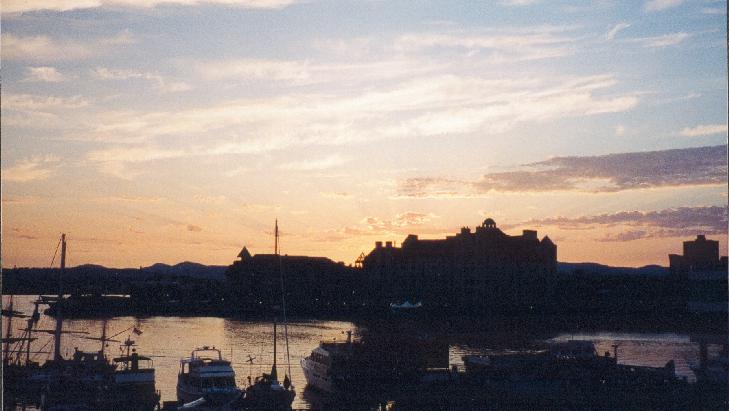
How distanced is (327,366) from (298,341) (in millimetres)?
25498

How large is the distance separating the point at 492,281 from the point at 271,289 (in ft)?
99.9

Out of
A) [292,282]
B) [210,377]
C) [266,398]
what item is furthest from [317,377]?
[292,282]

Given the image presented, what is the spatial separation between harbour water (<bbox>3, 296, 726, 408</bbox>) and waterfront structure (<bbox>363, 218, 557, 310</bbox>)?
816cm

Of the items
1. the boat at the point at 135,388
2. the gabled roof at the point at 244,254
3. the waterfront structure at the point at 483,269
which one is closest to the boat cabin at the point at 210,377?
the boat at the point at 135,388

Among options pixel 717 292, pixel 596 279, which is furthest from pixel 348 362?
pixel 596 279

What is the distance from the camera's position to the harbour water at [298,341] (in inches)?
1587

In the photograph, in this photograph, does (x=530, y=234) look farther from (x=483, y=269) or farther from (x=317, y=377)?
(x=317, y=377)

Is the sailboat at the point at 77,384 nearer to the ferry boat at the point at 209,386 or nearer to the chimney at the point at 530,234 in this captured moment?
the ferry boat at the point at 209,386

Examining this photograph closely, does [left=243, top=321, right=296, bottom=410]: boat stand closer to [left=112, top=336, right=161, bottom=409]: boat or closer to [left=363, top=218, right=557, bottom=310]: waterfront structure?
[left=112, top=336, right=161, bottom=409]: boat

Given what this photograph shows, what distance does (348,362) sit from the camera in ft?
100

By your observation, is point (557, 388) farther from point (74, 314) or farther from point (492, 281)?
point (74, 314)

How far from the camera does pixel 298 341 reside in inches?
2194

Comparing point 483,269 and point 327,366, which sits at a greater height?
point 483,269

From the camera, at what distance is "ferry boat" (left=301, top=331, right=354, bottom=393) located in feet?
99.5
